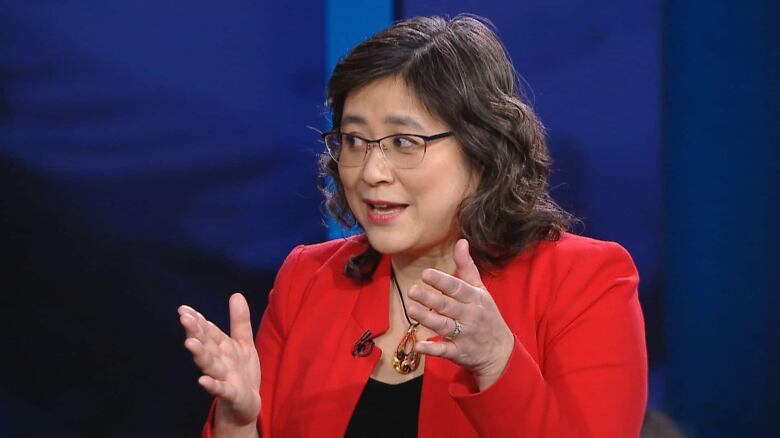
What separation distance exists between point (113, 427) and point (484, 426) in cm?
145

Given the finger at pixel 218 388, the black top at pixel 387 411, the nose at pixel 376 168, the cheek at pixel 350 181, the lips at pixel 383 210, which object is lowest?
the black top at pixel 387 411

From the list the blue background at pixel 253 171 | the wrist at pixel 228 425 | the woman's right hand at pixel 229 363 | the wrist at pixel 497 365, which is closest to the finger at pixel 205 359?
the woman's right hand at pixel 229 363

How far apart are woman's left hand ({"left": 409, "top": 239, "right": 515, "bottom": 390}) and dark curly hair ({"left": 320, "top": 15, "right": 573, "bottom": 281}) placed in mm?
384

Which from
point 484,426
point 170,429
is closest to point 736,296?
point 484,426

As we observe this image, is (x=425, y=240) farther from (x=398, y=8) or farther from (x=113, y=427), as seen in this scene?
(x=113, y=427)

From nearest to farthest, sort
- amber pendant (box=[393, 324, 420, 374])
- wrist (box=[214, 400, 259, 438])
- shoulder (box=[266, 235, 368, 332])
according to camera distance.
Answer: wrist (box=[214, 400, 259, 438]), amber pendant (box=[393, 324, 420, 374]), shoulder (box=[266, 235, 368, 332])

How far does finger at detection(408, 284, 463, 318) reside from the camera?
1.27m

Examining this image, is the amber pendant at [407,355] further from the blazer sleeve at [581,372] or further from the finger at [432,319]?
the finger at [432,319]

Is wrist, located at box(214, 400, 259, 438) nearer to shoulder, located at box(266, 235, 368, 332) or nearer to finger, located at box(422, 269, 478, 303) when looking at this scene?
shoulder, located at box(266, 235, 368, 332)

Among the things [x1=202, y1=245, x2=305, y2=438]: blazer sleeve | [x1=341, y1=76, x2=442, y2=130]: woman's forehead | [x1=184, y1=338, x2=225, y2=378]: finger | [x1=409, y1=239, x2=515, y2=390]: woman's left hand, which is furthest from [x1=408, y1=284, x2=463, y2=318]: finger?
[x1=202, y1=245, x2=305, y2=438]: blazer sleeve

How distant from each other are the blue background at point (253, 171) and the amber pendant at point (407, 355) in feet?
3.03

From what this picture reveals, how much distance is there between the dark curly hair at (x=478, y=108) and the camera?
173 centimetres

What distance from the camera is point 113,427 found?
2576 millimetres

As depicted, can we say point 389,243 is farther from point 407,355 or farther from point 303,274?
point 303,274
